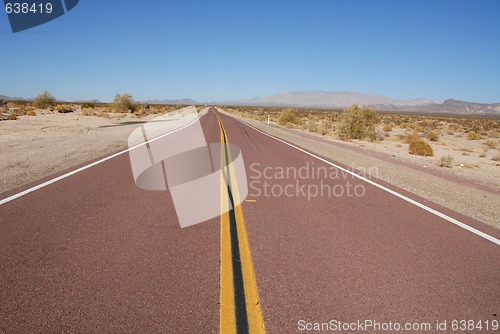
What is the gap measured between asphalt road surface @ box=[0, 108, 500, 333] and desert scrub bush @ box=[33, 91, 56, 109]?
5400 cm

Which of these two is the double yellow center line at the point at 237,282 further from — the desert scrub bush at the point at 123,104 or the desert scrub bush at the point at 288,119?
the desert scrub bush at the point at 123,104

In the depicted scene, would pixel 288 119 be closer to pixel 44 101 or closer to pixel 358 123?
pixel 358 123

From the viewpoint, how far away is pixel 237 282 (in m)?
3.21

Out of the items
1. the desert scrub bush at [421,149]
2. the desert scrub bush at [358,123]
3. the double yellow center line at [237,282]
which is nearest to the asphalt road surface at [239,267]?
the double yellow center line at [237,282]

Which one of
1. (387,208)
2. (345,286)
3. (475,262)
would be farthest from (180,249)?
(387,208)

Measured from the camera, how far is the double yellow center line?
2.59m

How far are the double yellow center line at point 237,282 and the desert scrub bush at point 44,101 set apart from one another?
56.7 meters

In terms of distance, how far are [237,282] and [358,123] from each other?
86.7 ft

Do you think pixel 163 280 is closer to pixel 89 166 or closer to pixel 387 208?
pixel 387 208

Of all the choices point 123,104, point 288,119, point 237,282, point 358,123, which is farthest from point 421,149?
point 123,104

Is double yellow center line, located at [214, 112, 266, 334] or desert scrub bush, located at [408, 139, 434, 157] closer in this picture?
double yellow center line, located at [214, 112, 266, 334]

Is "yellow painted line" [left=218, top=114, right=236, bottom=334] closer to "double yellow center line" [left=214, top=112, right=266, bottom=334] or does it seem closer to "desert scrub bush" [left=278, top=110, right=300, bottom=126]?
"double yellow center line" [left=214, top=112, right=266, bottom=334]

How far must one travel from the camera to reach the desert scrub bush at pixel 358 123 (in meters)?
27.0

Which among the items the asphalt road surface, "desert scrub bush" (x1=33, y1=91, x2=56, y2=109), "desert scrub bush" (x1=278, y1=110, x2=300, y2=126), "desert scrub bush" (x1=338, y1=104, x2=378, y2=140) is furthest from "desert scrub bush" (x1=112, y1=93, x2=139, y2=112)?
the asphalt road surface
